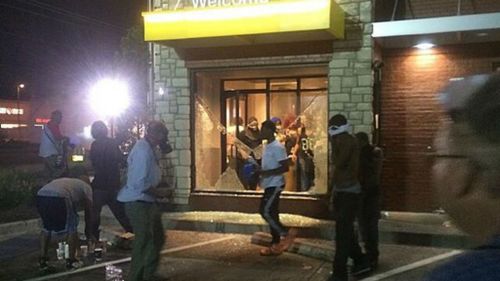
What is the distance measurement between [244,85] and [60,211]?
5199mm

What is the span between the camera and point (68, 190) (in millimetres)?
7438

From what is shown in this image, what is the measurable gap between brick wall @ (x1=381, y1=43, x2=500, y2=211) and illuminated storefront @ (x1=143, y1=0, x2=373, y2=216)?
885 mm

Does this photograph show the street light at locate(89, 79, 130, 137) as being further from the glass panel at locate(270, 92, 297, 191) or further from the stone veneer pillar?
the stone veneer pillar

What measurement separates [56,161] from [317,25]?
4.67 meters

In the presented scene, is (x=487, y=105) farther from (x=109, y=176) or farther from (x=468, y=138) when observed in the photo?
(x=109, y=176)

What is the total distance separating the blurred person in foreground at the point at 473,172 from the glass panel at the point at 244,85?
1025 cm

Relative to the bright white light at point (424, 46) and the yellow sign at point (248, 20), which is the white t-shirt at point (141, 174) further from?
the bright white light at point (424, 46)

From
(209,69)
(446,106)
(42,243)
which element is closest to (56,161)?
(42,243)

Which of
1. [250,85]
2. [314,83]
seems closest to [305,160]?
[314,83]

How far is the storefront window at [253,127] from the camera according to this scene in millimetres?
10836

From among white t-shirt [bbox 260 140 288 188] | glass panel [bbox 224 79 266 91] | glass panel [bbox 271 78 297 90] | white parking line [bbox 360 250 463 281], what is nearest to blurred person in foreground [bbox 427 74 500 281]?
white parking line [bbox 360 250 463 281]

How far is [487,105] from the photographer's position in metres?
1.12

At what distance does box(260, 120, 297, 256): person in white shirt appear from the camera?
320 inches

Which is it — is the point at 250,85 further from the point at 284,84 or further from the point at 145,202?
the point at 145,202
